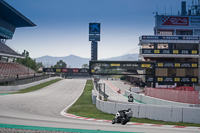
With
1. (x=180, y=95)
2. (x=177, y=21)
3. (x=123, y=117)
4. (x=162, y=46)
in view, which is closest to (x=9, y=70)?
(x=162, y=46)

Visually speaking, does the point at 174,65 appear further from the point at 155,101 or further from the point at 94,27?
the point at 94,27

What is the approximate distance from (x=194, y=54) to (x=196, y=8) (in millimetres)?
27043

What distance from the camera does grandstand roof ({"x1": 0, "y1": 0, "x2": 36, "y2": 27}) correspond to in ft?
190

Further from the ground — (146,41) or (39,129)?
(146,41)

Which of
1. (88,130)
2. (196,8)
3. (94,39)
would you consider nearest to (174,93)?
(88,130)

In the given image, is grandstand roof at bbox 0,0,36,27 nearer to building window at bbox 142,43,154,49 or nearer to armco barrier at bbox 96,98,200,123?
building window at bbox 142,43,154,49

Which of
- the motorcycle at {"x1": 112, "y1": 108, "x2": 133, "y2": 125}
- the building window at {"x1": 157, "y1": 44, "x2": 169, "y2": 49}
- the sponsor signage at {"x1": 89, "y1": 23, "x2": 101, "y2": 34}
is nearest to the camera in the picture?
the motorcycle at {"x1": 112, "y1": 108, "x2": 133, "y2": 125}

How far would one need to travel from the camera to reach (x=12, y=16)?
66.7 meters

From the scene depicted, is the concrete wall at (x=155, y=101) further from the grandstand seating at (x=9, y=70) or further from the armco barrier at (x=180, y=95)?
the grandstand seating at (x=9, y=70)

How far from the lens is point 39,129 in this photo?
11719 millimetres

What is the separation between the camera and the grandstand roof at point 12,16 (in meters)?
57.8

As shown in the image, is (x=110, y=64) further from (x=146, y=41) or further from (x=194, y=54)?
(x=194, y=54)

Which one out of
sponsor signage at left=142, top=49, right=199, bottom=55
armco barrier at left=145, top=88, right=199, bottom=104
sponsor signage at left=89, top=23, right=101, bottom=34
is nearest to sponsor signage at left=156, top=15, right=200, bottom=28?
sponsor signage at left=142, top=49, right=199, bottom=55

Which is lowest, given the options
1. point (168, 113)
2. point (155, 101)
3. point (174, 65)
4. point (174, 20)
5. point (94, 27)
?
point (155, 101)
